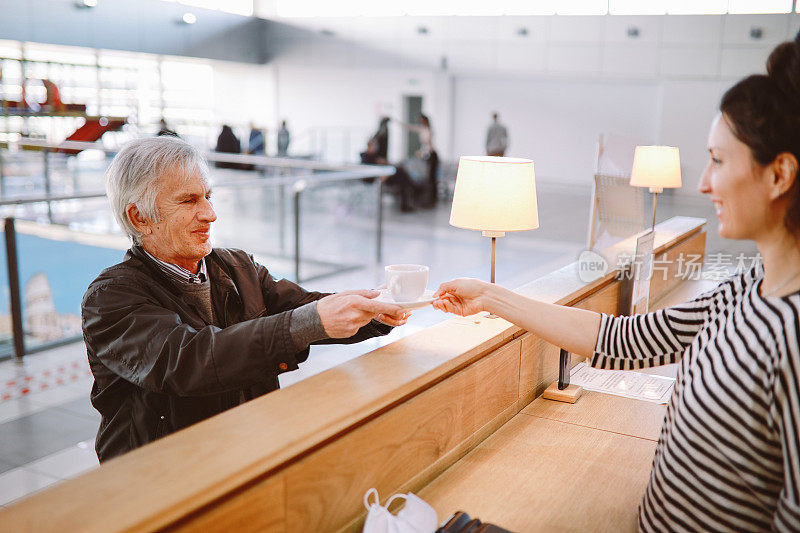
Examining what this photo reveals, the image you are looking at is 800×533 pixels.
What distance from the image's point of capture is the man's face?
5.68ft

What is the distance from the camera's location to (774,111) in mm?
1080

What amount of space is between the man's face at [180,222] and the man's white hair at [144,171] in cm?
2

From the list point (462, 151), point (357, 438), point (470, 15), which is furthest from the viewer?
point (462, 151)

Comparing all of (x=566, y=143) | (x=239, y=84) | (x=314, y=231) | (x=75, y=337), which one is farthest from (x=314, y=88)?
(x=75, y=337)

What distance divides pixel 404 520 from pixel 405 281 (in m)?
0.66

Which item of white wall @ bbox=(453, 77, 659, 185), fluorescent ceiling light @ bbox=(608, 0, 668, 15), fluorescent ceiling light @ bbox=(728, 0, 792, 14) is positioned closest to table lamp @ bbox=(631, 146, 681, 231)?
fluorescent ceiling light @ bbox=(728, 0, 792, 14)

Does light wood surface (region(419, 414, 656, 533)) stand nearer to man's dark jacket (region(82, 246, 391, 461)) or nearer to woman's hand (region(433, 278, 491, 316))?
woman's hand (region(433, 278, 491, 316))

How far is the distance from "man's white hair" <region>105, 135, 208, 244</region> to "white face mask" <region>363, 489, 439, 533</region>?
0.94m

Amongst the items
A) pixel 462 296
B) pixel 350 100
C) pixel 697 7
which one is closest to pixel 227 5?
pixel 350 100

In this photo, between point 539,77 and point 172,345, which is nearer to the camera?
point 172,345

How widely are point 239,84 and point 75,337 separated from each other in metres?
17.3

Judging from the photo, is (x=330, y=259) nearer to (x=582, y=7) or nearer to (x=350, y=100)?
(x=582, y=7)

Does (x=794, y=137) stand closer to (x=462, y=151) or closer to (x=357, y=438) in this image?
(x=357, y=438)

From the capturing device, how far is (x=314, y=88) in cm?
2056
